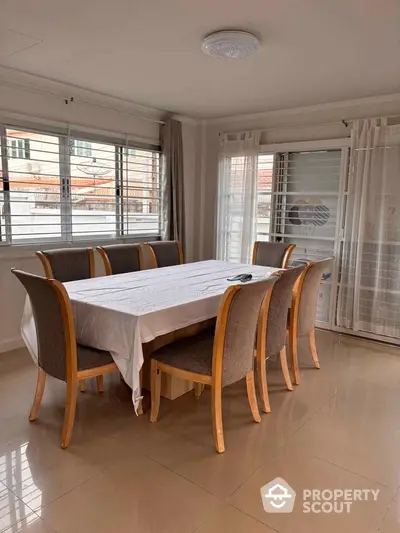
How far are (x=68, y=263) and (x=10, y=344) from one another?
1.07 meters

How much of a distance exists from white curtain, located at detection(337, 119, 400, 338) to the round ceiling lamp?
1.78 m

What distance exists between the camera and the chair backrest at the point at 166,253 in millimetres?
3986

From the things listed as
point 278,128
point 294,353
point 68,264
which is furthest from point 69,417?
point 278,128

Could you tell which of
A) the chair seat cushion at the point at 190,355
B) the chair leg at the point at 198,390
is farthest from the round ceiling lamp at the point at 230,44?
the chair leg at the point at 198,390

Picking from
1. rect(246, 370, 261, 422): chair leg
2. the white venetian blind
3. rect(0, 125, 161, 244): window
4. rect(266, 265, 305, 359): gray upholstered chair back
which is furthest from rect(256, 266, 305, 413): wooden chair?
rect(0, 125, 161, 244): window

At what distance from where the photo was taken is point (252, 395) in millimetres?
2420

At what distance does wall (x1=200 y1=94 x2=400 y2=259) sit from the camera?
12.9ft

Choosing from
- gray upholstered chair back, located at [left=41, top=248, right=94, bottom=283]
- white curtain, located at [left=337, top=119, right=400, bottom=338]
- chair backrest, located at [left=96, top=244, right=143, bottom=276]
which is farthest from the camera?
white curtain, located at [left=337, top=119, right=400, bottom=338]

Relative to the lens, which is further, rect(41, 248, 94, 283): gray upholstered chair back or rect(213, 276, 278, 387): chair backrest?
rect(41, 248, 94, 283): gray upholstered chair back

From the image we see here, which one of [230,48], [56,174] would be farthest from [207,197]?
[230,48]

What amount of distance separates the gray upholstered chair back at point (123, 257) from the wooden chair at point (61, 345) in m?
1.30

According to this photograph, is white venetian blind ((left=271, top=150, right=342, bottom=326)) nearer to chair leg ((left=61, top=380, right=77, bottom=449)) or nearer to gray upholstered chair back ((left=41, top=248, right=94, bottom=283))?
gray upholstered chair back ((left=41, top=248, right=94, bottom=283))

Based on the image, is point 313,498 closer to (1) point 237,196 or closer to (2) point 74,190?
(2) point 74,190

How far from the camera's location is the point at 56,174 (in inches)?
148
